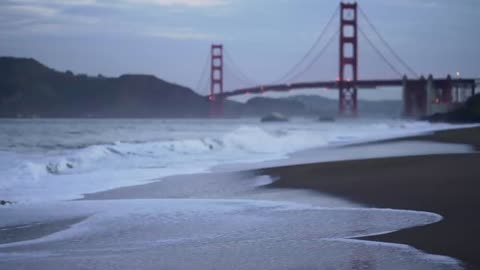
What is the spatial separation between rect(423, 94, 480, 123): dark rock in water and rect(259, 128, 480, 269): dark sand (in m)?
27.4

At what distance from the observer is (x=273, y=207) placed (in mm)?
4766

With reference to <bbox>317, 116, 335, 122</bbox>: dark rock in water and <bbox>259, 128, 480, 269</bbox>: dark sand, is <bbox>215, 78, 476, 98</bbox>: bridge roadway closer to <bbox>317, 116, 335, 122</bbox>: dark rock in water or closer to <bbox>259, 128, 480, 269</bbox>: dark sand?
<bbox>317, 116, 335, 122</bbox>: dark rock in water

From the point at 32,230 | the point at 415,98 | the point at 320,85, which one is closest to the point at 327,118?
the point at 415,98

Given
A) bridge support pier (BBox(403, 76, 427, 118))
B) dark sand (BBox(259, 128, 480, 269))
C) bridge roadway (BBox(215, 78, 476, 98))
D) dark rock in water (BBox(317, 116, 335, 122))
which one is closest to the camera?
dark sand (BBox(259, 128, 480, 269))

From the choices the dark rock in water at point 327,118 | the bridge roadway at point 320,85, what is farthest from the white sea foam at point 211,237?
the dark rock in water at point 327,118

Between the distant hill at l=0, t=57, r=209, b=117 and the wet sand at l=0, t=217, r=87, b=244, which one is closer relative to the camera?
the wet sand at l=0, t=217, r=87, b=244

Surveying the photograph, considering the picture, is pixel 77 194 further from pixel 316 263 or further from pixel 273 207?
pixel 316 263

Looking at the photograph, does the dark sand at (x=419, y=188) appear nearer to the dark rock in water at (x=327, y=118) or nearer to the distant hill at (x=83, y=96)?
the distant hill at (x=83, y=96)

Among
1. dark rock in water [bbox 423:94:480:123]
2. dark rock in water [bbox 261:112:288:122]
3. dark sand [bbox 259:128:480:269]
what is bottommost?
dark rock in water [bbox 261:112:288:122]

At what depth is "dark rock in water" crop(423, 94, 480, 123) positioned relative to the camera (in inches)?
1359

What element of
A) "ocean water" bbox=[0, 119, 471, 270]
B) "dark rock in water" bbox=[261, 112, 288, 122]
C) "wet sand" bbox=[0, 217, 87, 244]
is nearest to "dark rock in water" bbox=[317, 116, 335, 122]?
"dark rock in water" bbox=[261, 112, 288, 122]

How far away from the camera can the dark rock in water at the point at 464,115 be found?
113 feet

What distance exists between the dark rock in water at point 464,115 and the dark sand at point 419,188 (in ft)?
89.8

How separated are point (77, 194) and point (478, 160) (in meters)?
4.59
